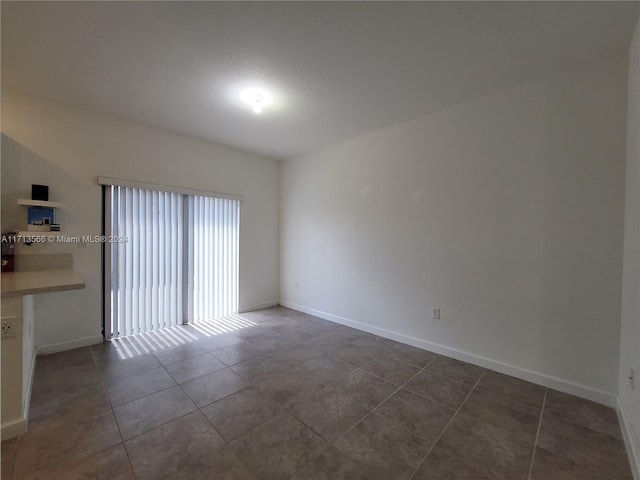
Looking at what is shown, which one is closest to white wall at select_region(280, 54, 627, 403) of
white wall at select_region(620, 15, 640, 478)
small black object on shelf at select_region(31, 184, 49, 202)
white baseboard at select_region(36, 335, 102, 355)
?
white wall at select_region(620, 15, 640, 478)

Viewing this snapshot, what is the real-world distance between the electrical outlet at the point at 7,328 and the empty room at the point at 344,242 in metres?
0.01

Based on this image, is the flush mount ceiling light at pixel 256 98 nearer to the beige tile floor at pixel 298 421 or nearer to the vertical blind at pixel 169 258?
the vertical blind at pixel 169 258

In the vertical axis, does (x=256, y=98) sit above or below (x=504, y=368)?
above

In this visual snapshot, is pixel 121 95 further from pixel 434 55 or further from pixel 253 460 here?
pixel 253 460

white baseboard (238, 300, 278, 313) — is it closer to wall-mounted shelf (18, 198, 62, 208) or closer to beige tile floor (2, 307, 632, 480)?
beige tile floor (2, 307, 632, 480)

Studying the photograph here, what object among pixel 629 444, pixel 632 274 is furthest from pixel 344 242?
pixel 629 444

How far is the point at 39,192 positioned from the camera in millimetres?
2756

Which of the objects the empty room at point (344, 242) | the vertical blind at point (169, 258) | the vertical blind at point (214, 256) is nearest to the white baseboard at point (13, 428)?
the empty room at point (344, 242)

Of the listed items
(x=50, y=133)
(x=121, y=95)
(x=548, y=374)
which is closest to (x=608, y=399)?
(x=548, y=374)

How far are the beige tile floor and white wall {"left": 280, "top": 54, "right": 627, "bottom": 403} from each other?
1.29ft

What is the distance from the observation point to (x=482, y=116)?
2.73 m

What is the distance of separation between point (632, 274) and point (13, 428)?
4156mm

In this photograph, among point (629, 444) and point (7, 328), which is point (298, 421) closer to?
point (7, 328)

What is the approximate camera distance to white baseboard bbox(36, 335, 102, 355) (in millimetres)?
2865
